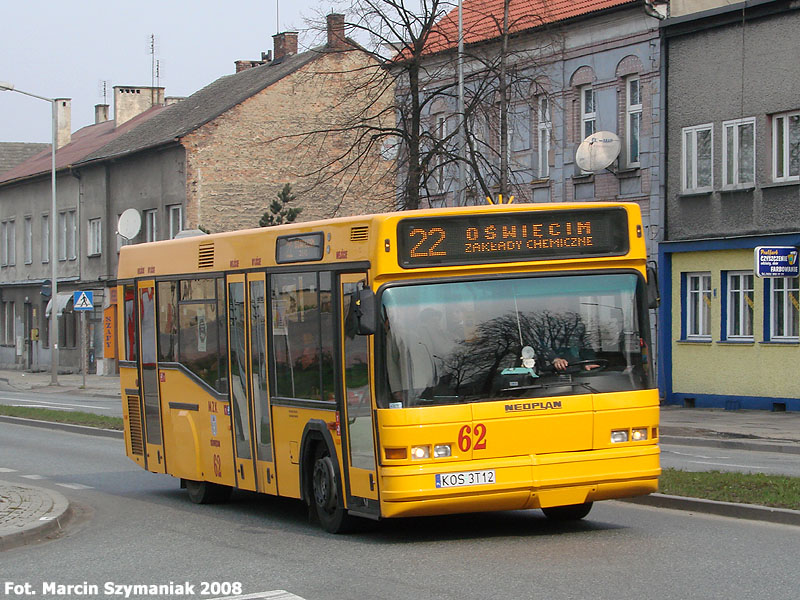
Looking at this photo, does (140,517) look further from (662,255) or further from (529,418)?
(662,255)

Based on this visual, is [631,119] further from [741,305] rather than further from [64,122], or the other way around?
[64,122]

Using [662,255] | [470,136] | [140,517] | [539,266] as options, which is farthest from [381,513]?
[662,255]

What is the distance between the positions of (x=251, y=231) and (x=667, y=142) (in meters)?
18.6

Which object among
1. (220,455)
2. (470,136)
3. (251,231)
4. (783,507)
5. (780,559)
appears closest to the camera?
(780,559)

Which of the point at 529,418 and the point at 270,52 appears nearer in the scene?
the point at 529,418

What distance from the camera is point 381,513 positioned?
34.0ft

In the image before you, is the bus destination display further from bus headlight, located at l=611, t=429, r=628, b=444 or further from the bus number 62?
bus headlight, located at l=611, t=429, r=628, b=444

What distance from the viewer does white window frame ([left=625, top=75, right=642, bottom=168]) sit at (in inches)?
1195

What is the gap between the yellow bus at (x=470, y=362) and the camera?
1027 centimetres

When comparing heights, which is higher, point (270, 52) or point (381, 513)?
point (270, 52)

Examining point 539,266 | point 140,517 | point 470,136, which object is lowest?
point 140,517

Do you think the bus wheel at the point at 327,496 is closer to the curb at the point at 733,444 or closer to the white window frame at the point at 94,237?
the curb at the point at 733,444

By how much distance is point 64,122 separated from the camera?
225ft

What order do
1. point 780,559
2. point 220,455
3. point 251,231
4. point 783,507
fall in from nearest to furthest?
point 780,559 → point 783,507 → point 251,231 → point 220,455
